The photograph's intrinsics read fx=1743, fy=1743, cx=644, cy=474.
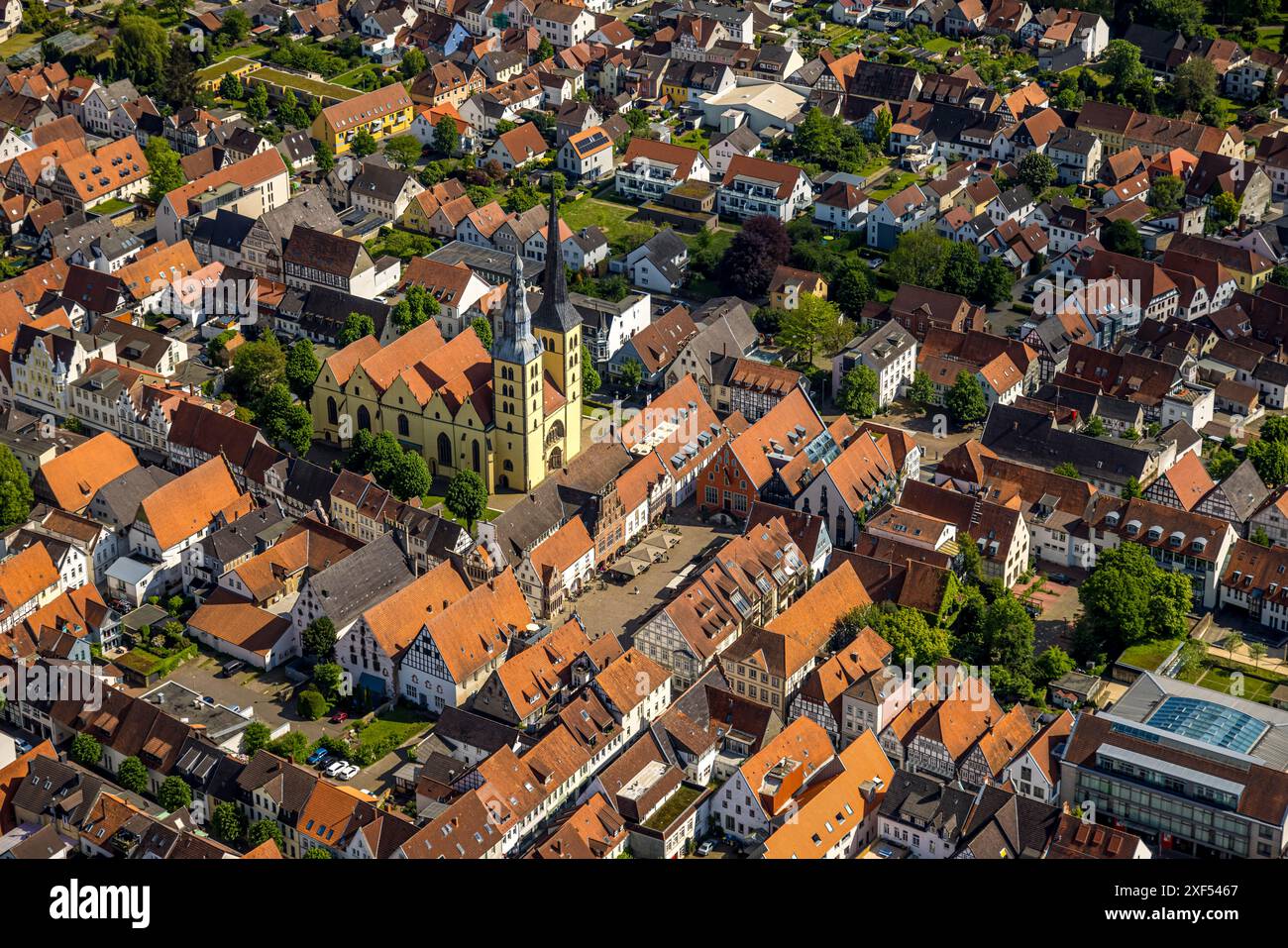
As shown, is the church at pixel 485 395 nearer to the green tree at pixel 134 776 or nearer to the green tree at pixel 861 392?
the green tree at pixel 861 392

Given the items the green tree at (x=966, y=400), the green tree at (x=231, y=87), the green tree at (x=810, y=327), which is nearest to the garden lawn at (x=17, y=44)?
the green tree at (x=231, y=87)

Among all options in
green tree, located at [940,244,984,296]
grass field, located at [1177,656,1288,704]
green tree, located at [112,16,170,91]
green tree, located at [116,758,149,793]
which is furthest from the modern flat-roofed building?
green tree, located at [112,16,170,91]

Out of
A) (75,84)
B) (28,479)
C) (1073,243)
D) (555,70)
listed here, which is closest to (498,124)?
(555,70)

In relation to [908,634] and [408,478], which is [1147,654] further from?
[408,478]

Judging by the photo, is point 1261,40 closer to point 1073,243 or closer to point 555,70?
point 1073,243

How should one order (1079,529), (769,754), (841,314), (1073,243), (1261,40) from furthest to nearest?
(1261,40), (1073,243), (841,314), (1079,529), (769,754)

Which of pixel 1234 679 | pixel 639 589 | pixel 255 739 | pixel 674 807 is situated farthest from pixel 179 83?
pixel 1234 679

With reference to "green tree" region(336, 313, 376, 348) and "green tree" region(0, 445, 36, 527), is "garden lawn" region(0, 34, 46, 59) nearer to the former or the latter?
"green tree" region(336, 313, 376, 348)
